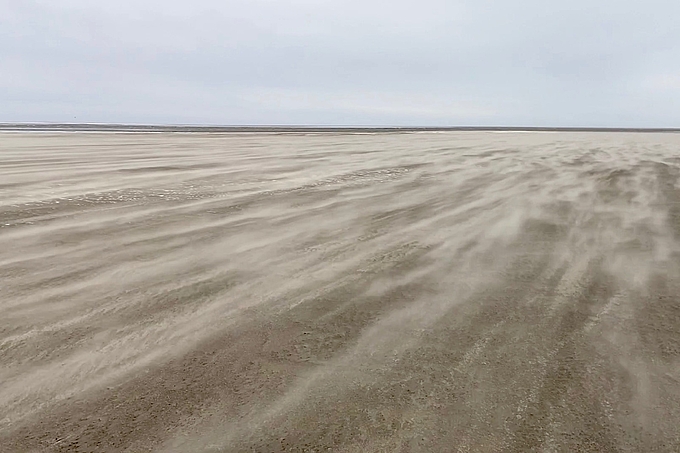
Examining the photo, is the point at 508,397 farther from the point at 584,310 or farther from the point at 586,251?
the point at 586,251

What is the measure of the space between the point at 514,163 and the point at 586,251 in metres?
6.93

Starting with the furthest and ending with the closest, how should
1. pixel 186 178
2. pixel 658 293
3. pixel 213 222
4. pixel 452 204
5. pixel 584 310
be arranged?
pixel 186 178 < pixel 452 204 < pixel 213 222 < pixel 658 293 < pixel 584 310

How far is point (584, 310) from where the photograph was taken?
244 cm

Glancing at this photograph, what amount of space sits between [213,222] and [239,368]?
8.12ft

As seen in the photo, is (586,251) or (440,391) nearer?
(440,391)

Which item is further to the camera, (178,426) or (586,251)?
(586,251)

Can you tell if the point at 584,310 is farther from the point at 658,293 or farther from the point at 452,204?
the point at 452,204

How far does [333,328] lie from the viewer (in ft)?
7.21

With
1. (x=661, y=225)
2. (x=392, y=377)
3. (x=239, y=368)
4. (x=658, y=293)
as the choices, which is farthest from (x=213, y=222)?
(x=661, y=225)

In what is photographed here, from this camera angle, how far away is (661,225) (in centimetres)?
437

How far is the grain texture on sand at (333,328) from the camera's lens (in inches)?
59.6

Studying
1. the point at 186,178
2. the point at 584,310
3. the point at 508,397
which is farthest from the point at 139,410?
the point at 186,178

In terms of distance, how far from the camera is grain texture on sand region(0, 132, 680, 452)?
1.51 metres

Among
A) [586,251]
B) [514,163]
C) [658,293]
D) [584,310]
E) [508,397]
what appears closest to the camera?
[508,397]
